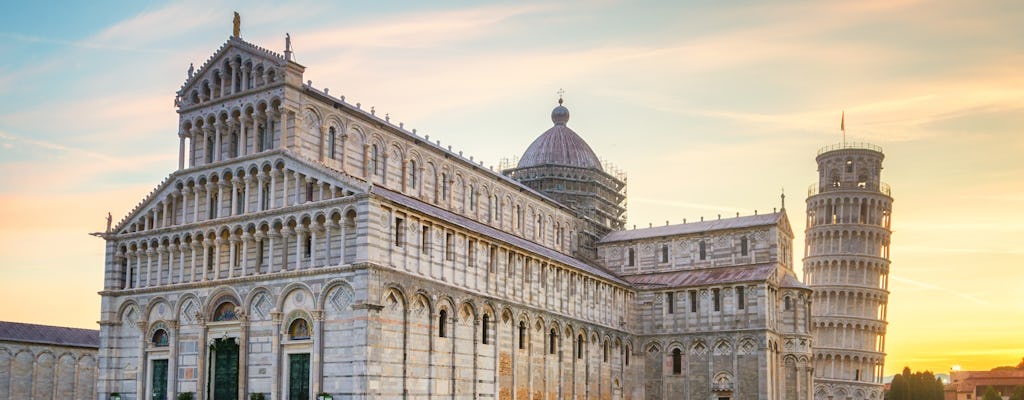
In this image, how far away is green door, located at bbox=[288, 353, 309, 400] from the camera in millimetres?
45531

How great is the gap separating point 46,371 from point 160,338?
27.4 metres

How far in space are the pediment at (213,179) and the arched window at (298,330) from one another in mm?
6413

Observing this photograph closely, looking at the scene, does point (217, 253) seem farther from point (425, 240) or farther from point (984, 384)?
point (984, 384)

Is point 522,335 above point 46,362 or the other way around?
above

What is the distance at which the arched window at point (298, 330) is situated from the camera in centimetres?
4609

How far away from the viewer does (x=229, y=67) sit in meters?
52.0

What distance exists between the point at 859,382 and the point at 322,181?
70.9 metres

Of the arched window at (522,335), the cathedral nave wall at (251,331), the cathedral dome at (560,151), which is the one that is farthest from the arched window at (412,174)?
the cathedral dome at (560,151)

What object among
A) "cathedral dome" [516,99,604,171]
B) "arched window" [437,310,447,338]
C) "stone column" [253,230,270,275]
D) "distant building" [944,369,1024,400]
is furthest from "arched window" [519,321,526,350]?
"distant building" [944,369,1024,400]

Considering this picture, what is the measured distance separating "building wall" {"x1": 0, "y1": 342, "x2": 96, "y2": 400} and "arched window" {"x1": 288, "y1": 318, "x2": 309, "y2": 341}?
1351 inches

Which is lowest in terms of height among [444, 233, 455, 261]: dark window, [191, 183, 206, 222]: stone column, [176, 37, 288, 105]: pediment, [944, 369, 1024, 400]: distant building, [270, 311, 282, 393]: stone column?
[944, 369, 1024, 400]: distant building

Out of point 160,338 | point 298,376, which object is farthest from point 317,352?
point 160,338

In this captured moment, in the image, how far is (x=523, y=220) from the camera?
7188cm

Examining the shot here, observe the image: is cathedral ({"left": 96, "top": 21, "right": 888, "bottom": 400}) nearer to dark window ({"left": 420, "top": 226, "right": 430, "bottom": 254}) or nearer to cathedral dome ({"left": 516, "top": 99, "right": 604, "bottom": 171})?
dark window ({"left": 420, "top": 226, "right": 430, "bottom": 254})
